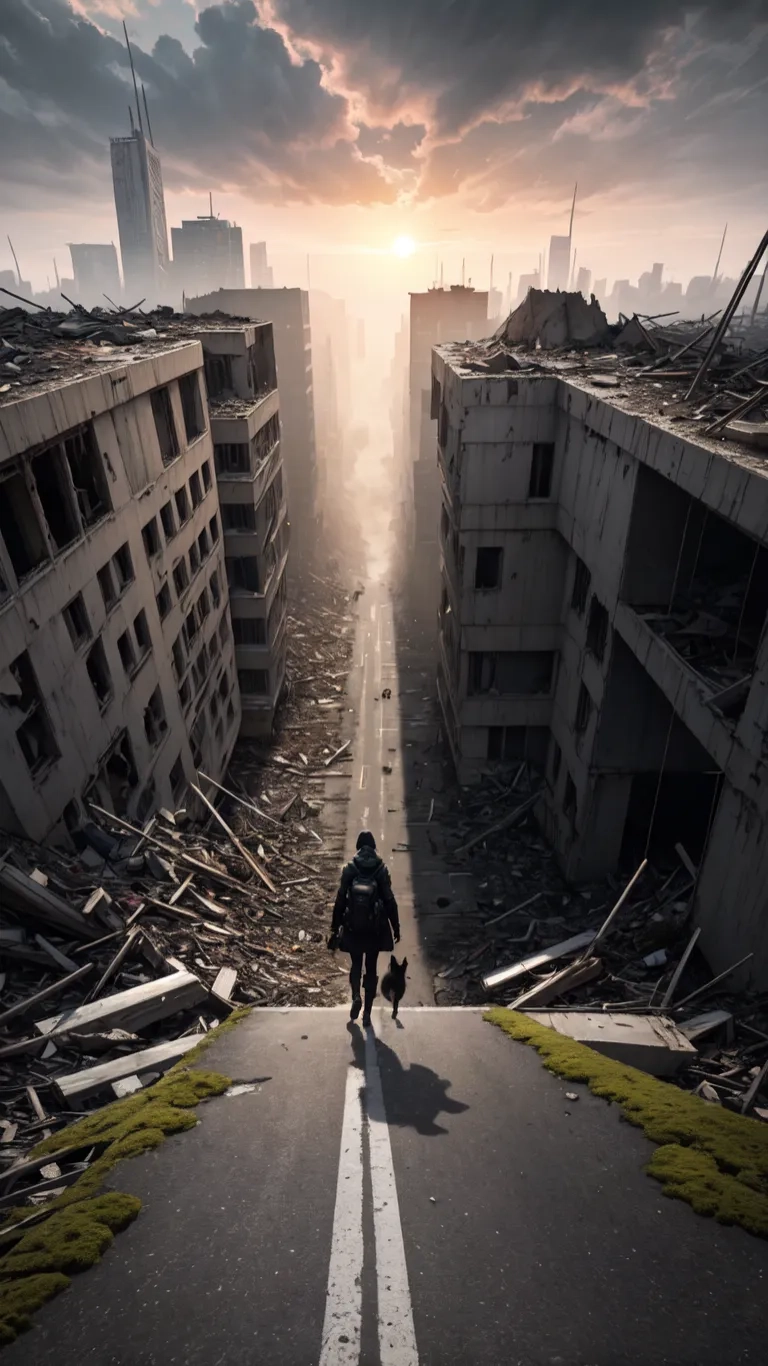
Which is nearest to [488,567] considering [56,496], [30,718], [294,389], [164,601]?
[164,601]

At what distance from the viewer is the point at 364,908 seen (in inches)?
336

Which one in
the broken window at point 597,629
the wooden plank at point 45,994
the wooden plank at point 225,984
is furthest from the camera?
the broken window at point 597,629

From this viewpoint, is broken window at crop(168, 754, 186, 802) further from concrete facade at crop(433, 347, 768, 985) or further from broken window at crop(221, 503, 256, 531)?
broken window at crop(221, 503, 256, 531)

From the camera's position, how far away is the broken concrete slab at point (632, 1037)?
896 cm

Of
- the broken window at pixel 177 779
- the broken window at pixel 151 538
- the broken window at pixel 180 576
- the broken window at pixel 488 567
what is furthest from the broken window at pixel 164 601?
→ the broken window at pixel 488 567

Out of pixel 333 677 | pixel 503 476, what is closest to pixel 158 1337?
pixel 503 476

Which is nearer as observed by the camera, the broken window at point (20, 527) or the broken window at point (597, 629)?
the broken window at point (20, 527)

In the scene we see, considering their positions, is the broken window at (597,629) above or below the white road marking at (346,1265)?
below

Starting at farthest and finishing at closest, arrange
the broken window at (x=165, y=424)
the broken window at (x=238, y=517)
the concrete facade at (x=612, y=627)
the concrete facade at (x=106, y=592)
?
the broken window at (x=238, y=517) → the broken window at (x=165, y=424) → the concrete facade at (x=106, y=592) → the concrete facade at (x=612, y=627)

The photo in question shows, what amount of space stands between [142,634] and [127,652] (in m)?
1.27

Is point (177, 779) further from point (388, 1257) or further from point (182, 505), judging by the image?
point (388, 1257)

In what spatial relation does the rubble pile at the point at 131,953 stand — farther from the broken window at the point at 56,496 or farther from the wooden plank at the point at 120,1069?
the broken window at the point at 56,496

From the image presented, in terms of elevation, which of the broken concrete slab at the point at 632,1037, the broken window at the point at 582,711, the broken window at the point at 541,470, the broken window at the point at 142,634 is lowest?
→ the broken window at the point at 582,711

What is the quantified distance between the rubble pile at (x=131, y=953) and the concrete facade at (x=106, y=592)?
1.22 m
